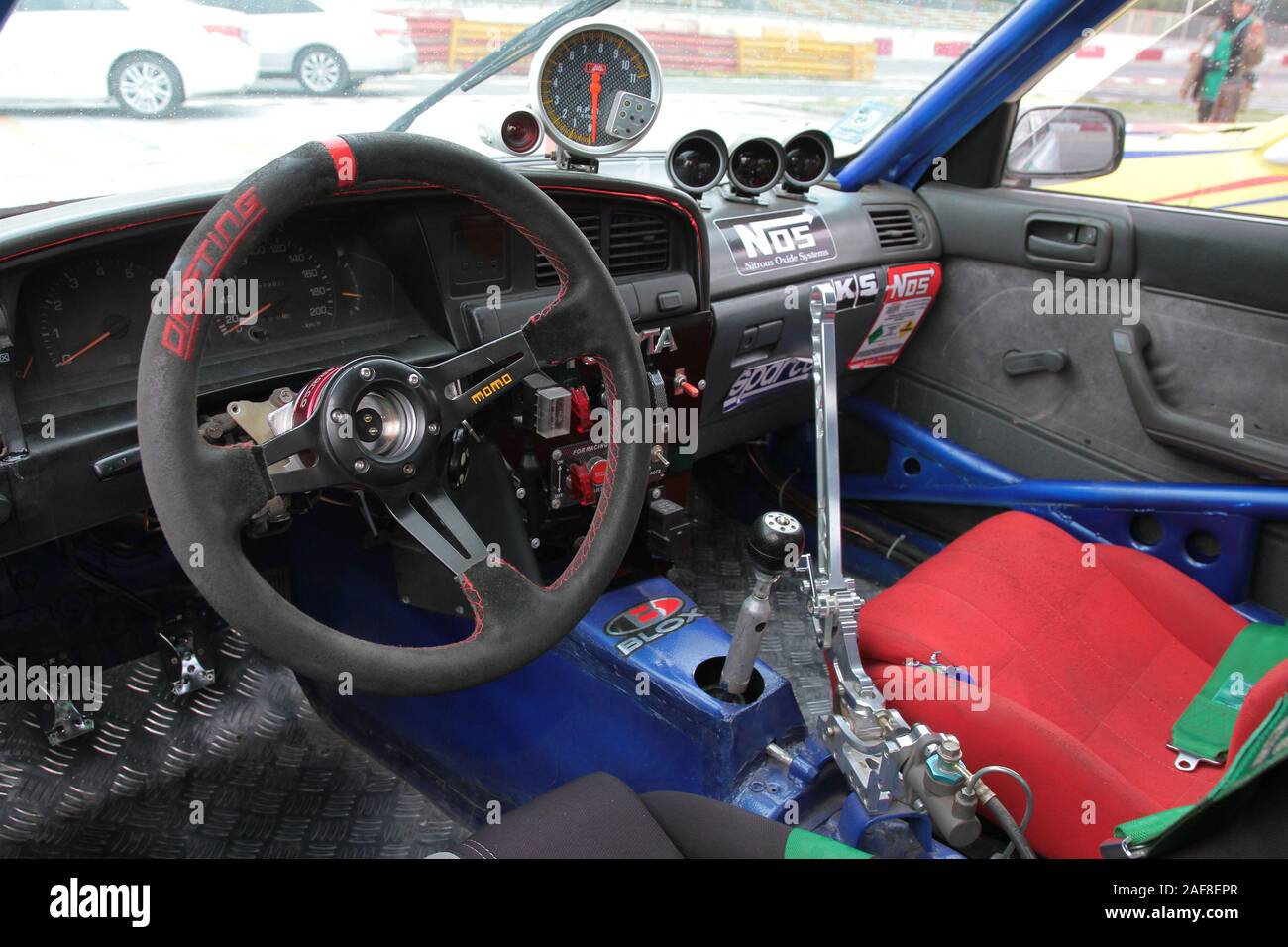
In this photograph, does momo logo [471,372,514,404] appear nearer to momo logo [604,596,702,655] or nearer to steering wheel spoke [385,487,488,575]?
steering wheel spoke [385,487,488,575]

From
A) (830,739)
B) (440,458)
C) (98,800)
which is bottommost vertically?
(98,800)

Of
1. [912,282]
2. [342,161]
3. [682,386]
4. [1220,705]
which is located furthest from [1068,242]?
[342,161]

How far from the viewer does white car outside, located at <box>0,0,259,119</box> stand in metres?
1.58

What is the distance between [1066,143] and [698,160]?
949mm

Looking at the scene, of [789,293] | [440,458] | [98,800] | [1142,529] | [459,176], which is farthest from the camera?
[789,293]

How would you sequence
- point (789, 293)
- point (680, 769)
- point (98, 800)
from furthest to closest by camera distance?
point (789, 293), point (98, 800), point (680, 769)

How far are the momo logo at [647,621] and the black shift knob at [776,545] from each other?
0.88ft

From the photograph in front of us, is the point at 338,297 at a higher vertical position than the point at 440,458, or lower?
higher

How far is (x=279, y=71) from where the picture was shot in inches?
73.4

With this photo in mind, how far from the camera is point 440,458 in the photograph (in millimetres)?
1397

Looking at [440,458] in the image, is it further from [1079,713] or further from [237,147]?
[1079,713]

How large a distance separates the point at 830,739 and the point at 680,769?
10.6 inches

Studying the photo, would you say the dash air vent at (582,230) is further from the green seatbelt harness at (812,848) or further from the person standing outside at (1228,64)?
the person standing outside at (1228,64)
